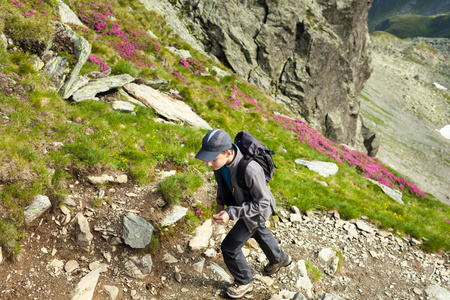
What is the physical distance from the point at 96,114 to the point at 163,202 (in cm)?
515

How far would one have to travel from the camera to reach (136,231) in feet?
20.5

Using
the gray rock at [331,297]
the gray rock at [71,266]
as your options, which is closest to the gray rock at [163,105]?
the gray rock at [71,266]

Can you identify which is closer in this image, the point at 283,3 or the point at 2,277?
the point at 2,277

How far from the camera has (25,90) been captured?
8648 millimetres

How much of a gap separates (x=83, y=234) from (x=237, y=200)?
150 inches

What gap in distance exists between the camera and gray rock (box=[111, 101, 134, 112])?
440 inches

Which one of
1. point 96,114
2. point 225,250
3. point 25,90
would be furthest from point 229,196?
point 25,90

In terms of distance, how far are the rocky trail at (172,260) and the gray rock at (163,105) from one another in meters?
5.61

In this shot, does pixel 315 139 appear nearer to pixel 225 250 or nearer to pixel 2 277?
pixel 225 250

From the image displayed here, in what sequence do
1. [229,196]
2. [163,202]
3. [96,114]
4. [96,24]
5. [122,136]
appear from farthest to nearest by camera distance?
1. [96,24]
2. [96,114]
3. [122,136]
4. [163,202]
5. [229,196]

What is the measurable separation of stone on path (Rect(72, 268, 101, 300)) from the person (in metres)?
2.74

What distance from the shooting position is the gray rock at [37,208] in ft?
18.0

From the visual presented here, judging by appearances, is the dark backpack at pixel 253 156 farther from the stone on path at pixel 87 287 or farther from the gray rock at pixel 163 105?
the gray rock at pixel 163 105

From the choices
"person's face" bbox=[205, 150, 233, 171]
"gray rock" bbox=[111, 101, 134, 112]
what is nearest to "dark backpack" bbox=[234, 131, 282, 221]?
"person's face" bbox=[205, 150, 233, 171]
